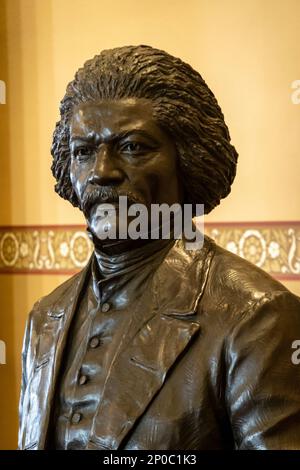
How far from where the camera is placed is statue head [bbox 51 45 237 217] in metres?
1.23

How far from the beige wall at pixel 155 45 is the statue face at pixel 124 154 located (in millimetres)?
1292

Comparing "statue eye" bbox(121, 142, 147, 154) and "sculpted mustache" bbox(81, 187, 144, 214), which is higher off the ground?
"statue eye" bbox(121, 142, 147, 154)

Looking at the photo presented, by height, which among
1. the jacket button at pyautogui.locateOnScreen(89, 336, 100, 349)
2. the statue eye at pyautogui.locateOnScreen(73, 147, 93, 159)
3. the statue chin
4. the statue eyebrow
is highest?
the statue eyebrow

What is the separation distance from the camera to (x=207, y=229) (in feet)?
8.68

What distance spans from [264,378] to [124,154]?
0.38 m

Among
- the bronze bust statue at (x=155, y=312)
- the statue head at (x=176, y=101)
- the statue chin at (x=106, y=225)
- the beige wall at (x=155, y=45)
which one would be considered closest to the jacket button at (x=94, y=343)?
the bronze bust statue at (x=155, y=312)

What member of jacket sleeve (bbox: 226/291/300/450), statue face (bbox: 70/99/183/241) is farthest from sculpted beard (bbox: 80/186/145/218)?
jacket sleeve (bbox: 226/291/300/450)

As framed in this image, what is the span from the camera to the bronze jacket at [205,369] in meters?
1.11

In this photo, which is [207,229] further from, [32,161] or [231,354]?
[231,354]

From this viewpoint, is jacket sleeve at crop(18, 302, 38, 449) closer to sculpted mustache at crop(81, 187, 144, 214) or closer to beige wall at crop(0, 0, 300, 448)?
sculpted mustache at crop(81, 187, 144, 214)

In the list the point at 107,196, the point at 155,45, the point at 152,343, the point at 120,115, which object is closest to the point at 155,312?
the point at 152,343

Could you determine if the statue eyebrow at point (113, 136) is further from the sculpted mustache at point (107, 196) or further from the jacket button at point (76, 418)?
the jacket button at point (76, 418)

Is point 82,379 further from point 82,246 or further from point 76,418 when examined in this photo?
point 82,246
